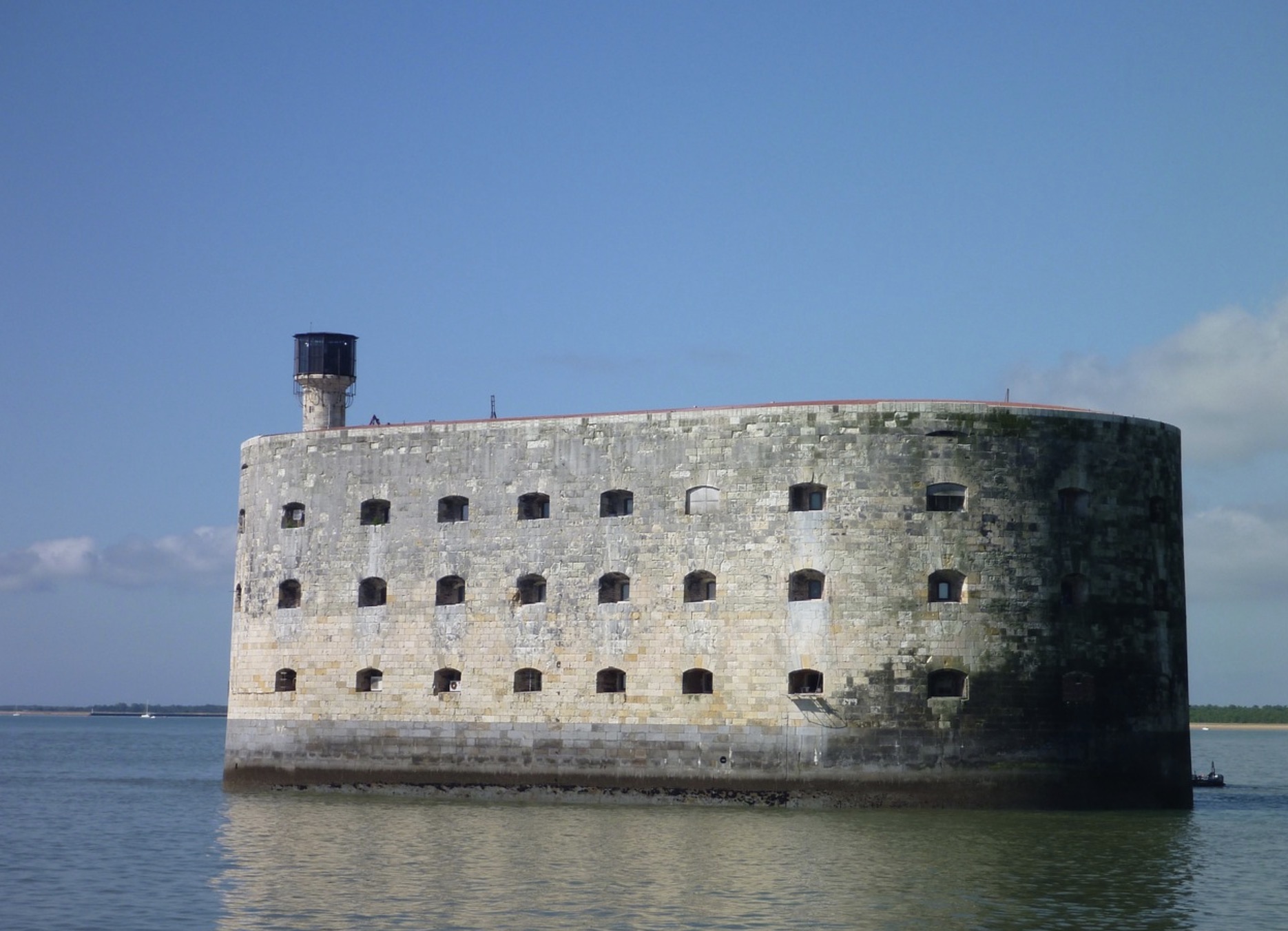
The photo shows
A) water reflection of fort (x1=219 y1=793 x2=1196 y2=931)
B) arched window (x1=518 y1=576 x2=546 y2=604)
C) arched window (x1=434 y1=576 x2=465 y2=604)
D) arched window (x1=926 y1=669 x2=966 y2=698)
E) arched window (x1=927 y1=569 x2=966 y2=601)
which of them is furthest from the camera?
arched window (x1=434 y1=576 x2=465 y2=604)

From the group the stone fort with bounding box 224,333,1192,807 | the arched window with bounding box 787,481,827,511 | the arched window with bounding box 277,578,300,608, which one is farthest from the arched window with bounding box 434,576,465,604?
the arched window with bounding box 787,481,827,511

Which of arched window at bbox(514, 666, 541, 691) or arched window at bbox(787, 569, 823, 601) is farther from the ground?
arched window at bbox(787, 569, 823, 601)

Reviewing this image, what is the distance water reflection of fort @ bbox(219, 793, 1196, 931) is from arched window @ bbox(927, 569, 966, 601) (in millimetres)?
3936

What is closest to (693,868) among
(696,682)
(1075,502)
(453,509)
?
(696,682)

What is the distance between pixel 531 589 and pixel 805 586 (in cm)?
575

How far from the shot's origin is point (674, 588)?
34.3m

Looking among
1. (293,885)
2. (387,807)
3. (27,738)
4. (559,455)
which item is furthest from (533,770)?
(27,738)

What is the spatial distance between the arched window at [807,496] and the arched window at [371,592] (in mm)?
9027

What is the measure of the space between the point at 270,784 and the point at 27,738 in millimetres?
71800

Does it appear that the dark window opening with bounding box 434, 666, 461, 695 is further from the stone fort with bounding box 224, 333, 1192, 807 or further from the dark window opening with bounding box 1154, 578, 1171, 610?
the dark window opening with bounding box 1154, 578, 1171, 610

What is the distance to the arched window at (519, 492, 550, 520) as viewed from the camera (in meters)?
36.1

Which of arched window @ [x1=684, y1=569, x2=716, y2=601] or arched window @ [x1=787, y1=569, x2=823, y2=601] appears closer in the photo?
arched window @ [x1=787, y1=569, x2=823, y2=601]

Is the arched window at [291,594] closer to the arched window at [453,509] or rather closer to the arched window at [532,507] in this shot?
the arched window at [453,509]

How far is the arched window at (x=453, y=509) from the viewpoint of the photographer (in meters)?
36.8
